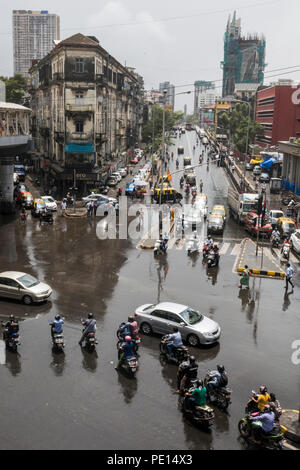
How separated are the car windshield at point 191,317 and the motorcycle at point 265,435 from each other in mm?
5848

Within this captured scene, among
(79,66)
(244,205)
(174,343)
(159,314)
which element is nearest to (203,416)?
(174,343)

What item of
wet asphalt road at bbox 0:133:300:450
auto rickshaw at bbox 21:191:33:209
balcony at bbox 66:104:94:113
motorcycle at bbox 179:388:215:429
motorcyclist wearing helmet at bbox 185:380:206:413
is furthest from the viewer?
balcony at bbox 66:104:94:113

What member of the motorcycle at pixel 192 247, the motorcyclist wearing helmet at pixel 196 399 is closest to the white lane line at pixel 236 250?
the motorcycle at pixel 192 247

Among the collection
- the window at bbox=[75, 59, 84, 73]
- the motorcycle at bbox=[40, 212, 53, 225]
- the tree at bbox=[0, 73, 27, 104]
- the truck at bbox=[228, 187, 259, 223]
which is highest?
the tree at bbox=[0, 73, 27, 104]

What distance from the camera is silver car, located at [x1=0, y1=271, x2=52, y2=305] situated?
822 inches

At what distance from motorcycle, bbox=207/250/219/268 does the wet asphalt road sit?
463mm

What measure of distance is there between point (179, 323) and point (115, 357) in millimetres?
2887

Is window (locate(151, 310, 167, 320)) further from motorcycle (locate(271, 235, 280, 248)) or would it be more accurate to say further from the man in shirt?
motorcycle (locate(271, 235, 280, 248))

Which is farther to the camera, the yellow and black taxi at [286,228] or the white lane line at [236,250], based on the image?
the yellow and black taxi at [286,228]

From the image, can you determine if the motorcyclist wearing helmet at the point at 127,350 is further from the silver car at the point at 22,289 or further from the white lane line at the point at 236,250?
the white lane line at the point at 236,250

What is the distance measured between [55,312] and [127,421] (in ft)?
29.3

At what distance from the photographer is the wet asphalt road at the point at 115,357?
1181 centimetres

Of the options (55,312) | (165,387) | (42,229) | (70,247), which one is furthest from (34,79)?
(165,387)

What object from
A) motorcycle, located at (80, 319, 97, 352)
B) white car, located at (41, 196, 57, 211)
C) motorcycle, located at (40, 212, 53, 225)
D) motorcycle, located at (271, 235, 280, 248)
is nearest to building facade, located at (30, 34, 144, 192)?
white car, located at (41, 196, 57, 211)
